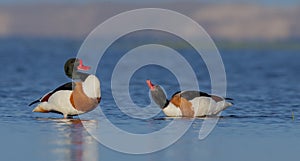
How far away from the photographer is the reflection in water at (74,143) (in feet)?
44.1

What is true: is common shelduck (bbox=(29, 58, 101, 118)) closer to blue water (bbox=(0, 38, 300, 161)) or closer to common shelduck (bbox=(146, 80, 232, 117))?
blue water (bbox=(0, 38, 300, 161))

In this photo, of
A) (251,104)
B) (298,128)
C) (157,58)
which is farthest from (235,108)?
(157,58)

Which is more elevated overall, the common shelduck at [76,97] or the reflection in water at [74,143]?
the common shelduck at [76,97]

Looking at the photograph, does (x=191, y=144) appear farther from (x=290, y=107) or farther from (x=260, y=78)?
(x=260, y=78)

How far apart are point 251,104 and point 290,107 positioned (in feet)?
3.68

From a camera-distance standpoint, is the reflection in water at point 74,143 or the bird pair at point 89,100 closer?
the reflection in water at point 74,143

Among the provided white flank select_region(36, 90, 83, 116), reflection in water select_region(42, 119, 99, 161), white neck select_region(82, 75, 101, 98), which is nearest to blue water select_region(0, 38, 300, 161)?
reflection in water select_region(42, 119, 99, 161)

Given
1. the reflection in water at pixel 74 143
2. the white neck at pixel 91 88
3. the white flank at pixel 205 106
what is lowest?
the reflection in water at pixel 74 143

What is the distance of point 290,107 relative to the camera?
2211 cm

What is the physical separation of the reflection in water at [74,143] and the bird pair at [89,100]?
57cm

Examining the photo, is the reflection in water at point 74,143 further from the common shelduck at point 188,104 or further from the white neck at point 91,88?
the common shelduck at point 188,104

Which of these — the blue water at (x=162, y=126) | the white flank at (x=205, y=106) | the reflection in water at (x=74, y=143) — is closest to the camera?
the reflection in water at (x=74, y=143)

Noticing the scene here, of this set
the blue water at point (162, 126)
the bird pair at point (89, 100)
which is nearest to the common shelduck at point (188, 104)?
the bird pair at point (89, 100)

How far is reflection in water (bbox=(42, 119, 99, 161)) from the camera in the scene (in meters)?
13.5
